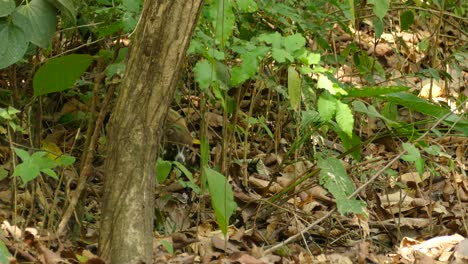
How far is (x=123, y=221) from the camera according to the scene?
2523mm

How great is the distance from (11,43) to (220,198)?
2.65ft

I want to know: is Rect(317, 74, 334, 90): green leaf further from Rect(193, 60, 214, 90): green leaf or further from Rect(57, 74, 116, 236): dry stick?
Rect(57, 74, 116, 236): dry stick

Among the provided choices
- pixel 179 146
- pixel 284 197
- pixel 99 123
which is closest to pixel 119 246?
pixel 99 123

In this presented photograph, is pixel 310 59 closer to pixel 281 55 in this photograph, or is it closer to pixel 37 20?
pixel 281 55

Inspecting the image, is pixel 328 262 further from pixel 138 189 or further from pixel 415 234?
pixel 138 189

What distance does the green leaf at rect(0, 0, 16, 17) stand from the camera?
2.55m

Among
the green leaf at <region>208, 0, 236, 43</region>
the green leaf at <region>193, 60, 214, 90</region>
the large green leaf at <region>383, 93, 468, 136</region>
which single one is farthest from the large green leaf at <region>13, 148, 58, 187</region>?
the large green leaf at <region>383, 93, 468, 136</region>

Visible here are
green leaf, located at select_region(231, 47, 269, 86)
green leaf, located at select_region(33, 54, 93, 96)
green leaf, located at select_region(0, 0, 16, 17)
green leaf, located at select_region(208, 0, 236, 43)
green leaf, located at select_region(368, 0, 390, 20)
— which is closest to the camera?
green leaf, located at select_region(0, 0, 16, 17)

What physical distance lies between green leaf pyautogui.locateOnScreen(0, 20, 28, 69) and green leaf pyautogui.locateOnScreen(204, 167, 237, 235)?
701 mm

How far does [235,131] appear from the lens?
3934 mm

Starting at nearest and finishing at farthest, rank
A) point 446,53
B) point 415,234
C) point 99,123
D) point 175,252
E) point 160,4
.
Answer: point 160,4 → point 99,123 → point 175,252 → point 415,234 → point 446,53

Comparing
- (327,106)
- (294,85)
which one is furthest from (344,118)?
(294,85)

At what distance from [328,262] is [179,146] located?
1.06 m

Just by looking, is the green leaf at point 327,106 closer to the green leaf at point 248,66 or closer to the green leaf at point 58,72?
the green leaf at point 248,66
